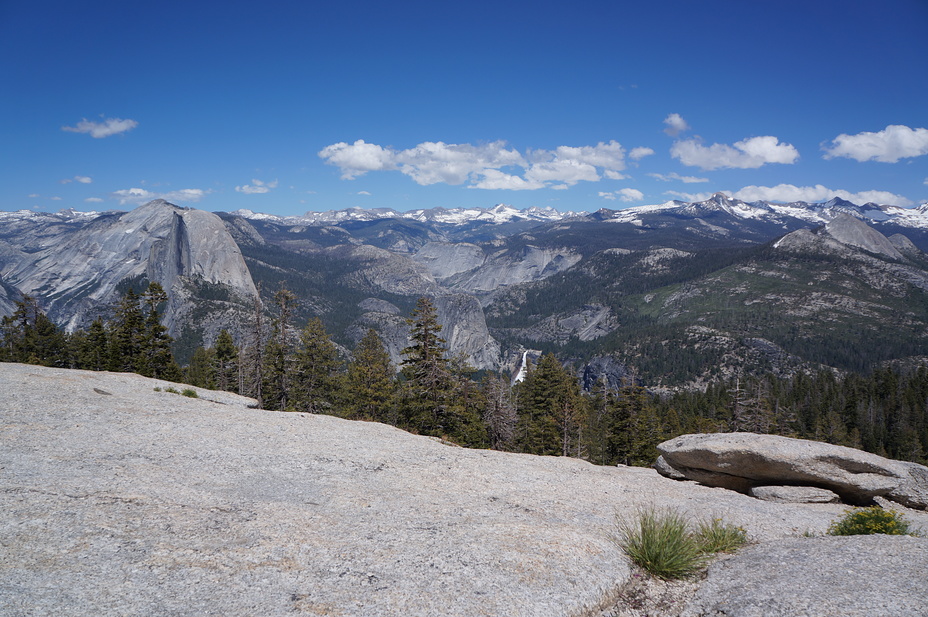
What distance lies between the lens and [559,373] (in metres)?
47.8

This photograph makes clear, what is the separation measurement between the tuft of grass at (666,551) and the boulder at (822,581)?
317mm

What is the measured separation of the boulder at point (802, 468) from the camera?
14836 millimetres

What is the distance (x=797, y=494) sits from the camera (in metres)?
15.7

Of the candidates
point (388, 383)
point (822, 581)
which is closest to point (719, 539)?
point (822, 581)

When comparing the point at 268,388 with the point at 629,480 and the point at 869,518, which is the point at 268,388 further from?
the point at 869,518

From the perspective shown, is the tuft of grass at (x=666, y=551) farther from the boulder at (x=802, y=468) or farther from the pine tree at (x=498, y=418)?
the pine tree at (x=498, y=418)

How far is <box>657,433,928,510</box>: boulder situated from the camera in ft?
48.7

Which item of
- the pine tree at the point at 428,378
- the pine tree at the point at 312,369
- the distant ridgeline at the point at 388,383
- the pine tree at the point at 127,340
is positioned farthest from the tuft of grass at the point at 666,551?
the pine tree at the point at 127,340

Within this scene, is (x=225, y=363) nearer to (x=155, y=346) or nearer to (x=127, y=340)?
(x=155, y=346)

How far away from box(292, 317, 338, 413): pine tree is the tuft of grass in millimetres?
35210

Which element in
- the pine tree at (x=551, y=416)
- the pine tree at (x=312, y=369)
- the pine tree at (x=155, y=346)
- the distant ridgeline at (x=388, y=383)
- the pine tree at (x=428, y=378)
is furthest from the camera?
the pine tree at (x=155, y=346)

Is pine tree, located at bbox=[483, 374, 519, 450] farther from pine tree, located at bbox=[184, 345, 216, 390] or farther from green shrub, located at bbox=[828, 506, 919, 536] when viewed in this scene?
pine tree, located at bbox=[184, 345, 216, 390]

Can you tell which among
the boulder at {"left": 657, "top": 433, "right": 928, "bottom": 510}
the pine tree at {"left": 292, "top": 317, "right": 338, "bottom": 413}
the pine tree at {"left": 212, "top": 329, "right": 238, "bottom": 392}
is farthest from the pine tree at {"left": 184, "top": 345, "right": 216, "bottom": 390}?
the boulder at {"left": 657, "top": 433, "right": 928, "bottom": 510}

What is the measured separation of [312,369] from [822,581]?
1511 inches
